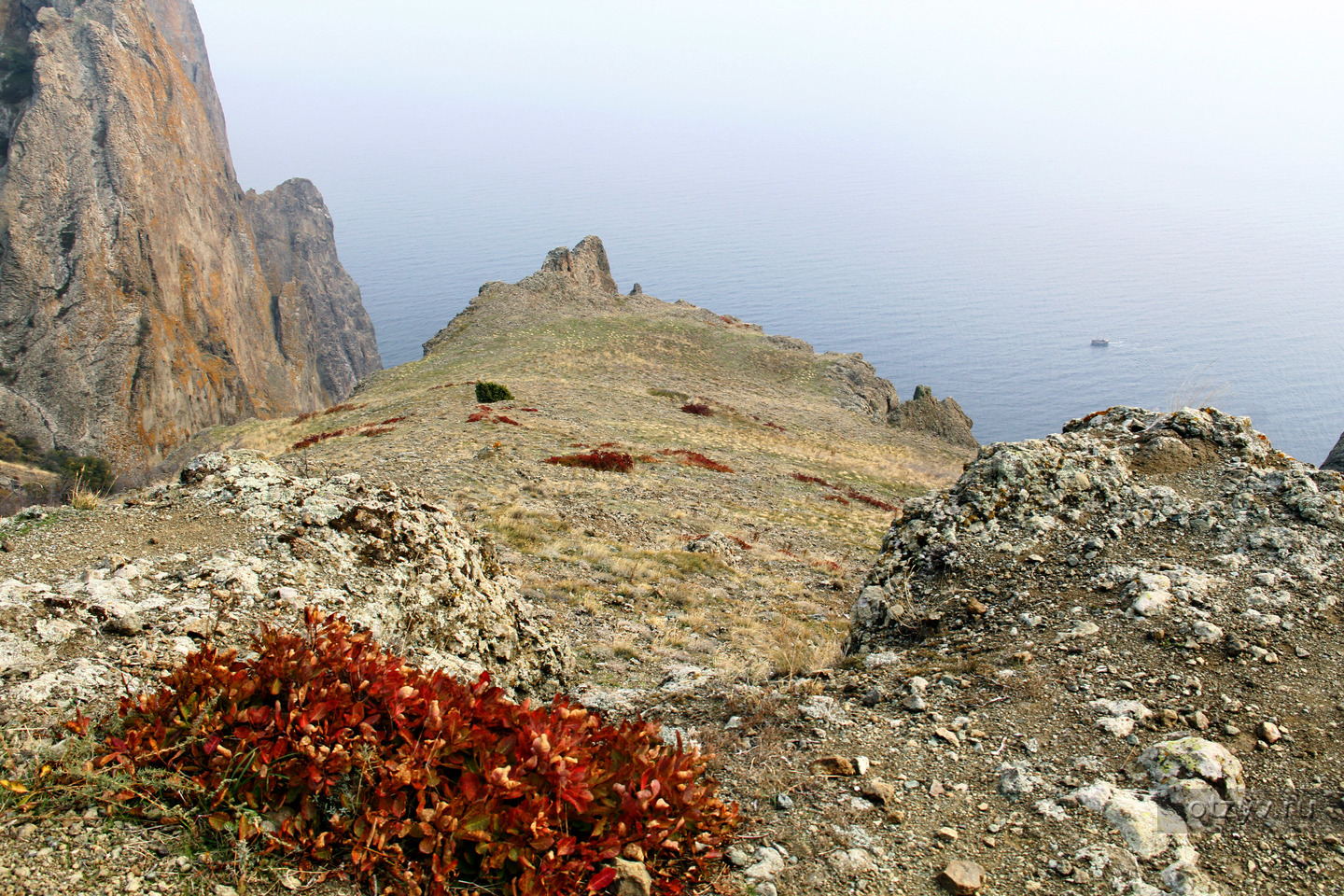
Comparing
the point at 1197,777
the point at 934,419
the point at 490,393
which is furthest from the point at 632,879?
the point at 934,419

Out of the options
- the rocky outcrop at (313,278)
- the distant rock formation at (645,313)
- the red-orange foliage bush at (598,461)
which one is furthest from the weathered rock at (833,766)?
the rocky outcrop at (313,278)

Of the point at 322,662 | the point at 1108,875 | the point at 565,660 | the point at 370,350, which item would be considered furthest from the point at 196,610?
the point at 370,350

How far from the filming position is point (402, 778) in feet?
11.3

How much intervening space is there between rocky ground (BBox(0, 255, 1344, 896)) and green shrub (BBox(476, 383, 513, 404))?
2208 cm

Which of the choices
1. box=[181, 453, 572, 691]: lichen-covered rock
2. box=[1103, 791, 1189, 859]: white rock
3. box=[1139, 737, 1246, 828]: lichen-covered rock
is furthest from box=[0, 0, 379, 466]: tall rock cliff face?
box=[1139, 737, 1246, 828]: lichen-covered rock

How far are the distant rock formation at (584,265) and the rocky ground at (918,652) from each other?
2839 inches

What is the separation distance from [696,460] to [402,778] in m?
25.1

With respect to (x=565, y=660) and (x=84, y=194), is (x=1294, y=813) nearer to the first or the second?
(x=565, y=660)

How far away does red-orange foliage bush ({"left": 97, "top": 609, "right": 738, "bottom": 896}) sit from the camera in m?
3.36

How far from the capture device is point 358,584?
6.73 meters

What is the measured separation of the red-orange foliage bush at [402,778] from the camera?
336 centimetres

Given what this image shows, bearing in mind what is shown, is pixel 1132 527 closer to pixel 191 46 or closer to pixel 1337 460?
pixel 1337 460

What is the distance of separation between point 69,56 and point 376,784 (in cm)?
13338

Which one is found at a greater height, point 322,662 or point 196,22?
point 196,22
